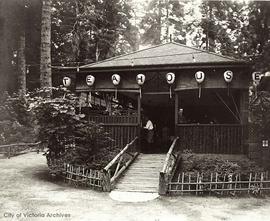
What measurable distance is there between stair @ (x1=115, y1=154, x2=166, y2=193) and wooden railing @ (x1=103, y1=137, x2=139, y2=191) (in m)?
0.21

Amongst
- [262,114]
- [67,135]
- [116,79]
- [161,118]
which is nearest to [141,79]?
[116,79]

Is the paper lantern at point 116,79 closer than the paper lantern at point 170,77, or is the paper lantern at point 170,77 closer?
the paper lantern at point 170,77

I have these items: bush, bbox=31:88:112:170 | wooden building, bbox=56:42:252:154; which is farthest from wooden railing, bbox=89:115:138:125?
bush, bbox=31:88:112:170

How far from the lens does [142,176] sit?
13789 mm

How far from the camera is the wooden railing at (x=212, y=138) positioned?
15721mm

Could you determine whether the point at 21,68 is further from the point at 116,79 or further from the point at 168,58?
the point at 168,58

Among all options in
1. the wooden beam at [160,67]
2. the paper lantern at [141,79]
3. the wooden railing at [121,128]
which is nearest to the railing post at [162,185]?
the wooden railing at [121,128]

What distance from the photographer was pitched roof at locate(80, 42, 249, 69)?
52.8 ft

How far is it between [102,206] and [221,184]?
169 inches

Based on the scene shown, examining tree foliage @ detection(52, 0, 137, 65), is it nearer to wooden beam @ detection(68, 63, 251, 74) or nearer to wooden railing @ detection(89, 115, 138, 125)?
wooden beam @ detection(68, 63, 251, 74)

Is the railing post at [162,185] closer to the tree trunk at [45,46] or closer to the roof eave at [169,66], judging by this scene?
the roof eave at [169,66]

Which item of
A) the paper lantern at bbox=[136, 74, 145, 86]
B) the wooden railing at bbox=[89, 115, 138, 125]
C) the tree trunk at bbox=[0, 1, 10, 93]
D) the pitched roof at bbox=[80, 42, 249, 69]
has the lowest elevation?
the wooden railing at bbox=[89, 115, 138, 125]

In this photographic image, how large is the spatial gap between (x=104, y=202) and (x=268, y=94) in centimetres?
731

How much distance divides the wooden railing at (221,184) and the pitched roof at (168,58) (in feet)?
17.2
